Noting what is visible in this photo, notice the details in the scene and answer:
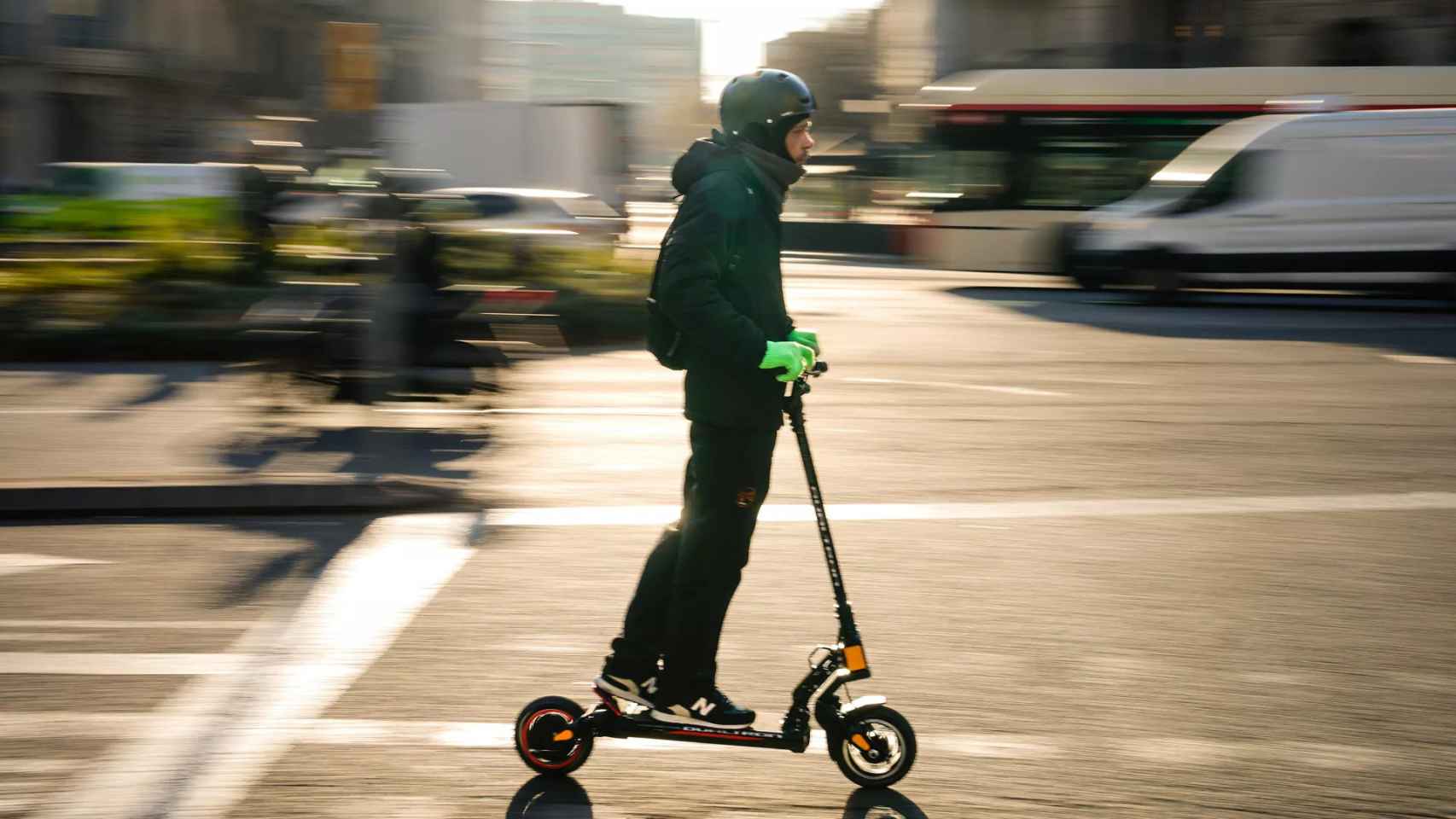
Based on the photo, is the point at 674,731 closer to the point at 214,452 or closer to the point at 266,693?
the point at 266,693

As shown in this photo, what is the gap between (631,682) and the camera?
4145mm

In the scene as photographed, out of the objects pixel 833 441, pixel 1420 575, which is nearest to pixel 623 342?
pixel 833 441

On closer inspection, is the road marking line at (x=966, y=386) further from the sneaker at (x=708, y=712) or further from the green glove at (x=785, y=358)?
the green glove at (x=785, y=358)

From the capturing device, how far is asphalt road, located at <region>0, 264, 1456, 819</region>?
13.4 ft

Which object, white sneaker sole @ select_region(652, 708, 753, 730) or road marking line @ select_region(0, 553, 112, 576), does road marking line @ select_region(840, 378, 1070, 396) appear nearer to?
road marking line @ select_region(0, 553, 112, 576)

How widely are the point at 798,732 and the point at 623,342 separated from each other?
433 inches

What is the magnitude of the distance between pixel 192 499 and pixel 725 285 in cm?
413

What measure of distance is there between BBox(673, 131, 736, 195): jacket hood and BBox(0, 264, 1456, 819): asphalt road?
4.62 ft

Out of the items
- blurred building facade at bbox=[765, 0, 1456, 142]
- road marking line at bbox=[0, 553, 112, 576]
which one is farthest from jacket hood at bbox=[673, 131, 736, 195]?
blurred building facade at bbox=[765, 0, 1456, 142]

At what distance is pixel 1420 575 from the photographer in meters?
Answer: 6.26

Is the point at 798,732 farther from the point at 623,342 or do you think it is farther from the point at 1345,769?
the point at 623,342

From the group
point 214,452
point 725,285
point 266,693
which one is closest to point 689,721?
point 725,285

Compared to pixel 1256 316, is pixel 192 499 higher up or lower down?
higher up

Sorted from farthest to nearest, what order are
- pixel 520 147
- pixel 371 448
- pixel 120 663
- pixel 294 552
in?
1. pixel 520 147
2. pixel 371 448
3. pixel 294 552
4. pixel 120 663
